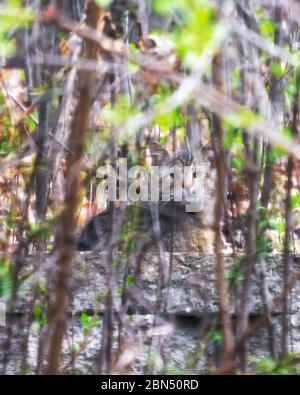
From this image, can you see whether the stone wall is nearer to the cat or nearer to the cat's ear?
the cat

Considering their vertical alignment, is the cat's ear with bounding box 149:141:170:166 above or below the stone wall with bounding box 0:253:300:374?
above

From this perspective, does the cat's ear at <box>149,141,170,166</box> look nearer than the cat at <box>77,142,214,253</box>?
No

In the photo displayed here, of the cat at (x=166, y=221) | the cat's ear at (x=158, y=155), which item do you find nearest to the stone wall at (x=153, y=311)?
the cat at (x=166, y=221)

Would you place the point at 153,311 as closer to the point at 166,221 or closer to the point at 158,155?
the point at 158,155

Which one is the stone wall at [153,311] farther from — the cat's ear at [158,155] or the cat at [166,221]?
the cat's ear at [158,155]

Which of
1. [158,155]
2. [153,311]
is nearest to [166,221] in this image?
[158,155]

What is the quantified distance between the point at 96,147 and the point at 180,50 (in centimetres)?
92

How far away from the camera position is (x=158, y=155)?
8.41 ft

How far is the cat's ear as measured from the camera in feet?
8.39

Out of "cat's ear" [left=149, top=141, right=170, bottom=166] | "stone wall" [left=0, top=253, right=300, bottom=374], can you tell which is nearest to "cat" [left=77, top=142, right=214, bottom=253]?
Answer: "cat's ear" [left=149, top=141, right=170, bottom=166]

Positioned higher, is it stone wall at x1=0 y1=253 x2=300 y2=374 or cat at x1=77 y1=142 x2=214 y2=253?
cat at x1=77 y1=142 x2=214 y2=253
